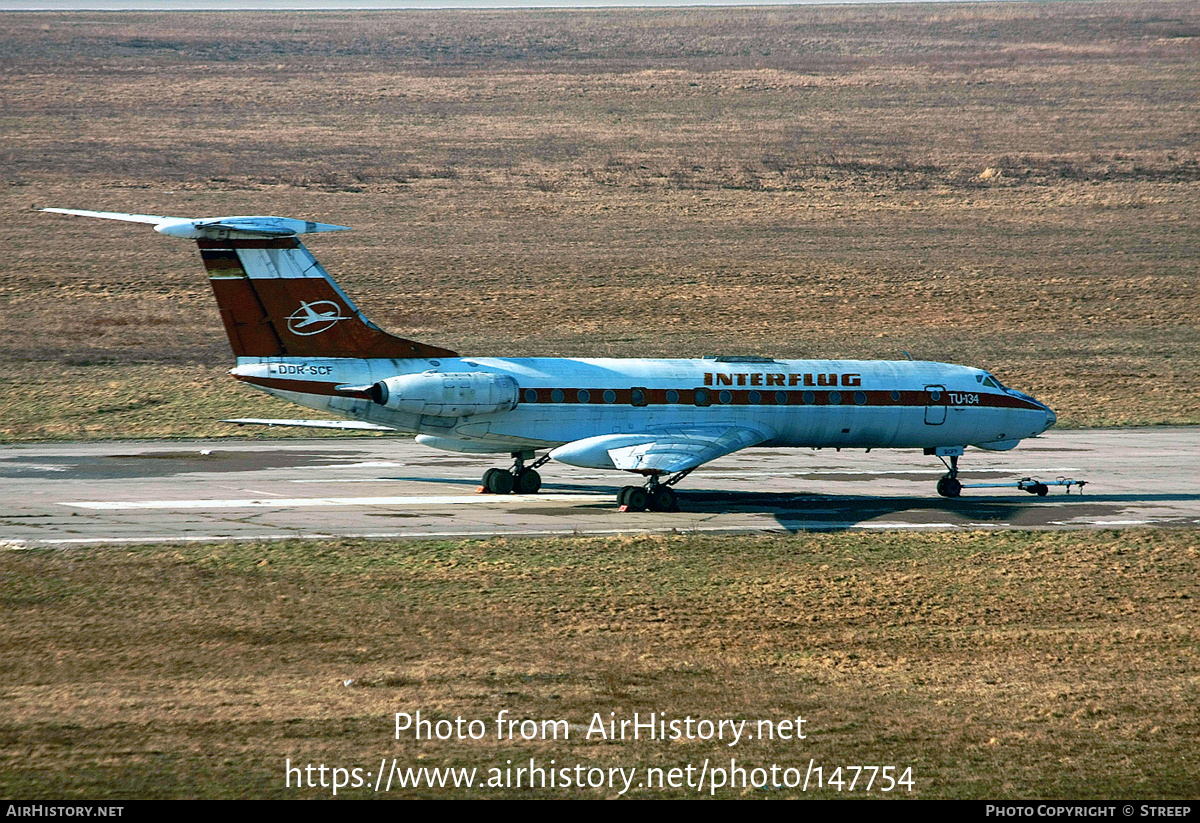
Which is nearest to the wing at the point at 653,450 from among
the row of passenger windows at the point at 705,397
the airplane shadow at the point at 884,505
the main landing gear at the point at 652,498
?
the main landing gear at the point at 652,498

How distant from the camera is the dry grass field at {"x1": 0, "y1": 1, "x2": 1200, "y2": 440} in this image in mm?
50562

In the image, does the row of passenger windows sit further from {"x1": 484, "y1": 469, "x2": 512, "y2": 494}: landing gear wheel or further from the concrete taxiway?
the concrete taxiway

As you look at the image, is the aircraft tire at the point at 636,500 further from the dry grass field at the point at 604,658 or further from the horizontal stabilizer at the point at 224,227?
the horizontal stabilizer at the point at 224,227

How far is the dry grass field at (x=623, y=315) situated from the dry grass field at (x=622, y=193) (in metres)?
0.39

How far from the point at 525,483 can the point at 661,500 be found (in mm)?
3329

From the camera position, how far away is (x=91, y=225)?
7000cm

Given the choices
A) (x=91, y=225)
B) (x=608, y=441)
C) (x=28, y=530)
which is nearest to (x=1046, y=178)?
(x=91, y=225)

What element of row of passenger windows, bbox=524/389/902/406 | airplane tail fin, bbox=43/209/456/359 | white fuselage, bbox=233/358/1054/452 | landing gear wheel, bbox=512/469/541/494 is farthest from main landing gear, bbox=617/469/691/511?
airplane tail fin, bbox=43/209/456/359

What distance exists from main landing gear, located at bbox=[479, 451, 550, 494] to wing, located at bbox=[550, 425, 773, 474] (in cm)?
167

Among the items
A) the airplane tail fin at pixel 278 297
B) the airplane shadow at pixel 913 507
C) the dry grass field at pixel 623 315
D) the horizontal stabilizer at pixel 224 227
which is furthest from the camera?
the airplane shadow at pixel 913 507

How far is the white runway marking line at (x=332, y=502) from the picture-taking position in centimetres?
2652

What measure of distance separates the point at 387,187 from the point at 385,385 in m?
52.6
